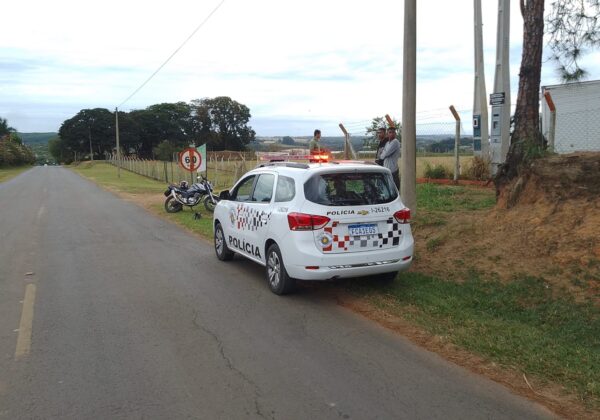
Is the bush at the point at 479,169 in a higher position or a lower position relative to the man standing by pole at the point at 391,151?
lower

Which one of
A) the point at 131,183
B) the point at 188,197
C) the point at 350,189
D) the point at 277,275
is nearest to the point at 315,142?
the point at 188,197

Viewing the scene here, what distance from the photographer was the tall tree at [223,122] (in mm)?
111562

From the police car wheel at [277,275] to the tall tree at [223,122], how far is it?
10610 cm

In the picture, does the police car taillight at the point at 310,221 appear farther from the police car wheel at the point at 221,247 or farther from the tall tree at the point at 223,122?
the tall tree at the point at 223,122

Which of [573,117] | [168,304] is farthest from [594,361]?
[573,117]

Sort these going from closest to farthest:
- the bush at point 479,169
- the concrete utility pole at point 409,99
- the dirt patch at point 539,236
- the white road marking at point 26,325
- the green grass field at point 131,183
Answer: the white road marking at point 26,325 < the dirt patch at point 539,236 < the concrete utility pole at point 409,99 < the bush at point 479,169 < the green grass field at point 131,183

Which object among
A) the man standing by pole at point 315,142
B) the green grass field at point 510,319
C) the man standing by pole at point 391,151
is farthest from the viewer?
the man standing by pole at point 315,142

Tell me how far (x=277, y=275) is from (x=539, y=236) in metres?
3.39

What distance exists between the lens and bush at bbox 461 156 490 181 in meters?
14.0

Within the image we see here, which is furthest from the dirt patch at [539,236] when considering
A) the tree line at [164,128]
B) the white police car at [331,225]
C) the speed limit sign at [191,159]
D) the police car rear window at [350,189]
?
the tree line at [164,128]

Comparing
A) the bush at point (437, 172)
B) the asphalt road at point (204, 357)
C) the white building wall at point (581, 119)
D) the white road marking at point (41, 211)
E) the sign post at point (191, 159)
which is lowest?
the asphalt road at point (204, 357)

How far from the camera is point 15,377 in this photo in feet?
14.0

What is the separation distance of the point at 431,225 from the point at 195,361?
5507mm

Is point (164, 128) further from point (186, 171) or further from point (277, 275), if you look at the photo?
point (277, 275)
